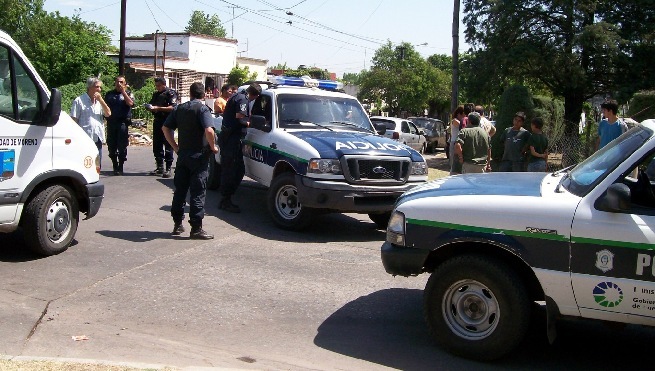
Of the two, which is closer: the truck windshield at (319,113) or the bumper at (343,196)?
the bumper at (343,196)

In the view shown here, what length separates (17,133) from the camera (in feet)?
23.5

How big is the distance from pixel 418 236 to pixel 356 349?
3.31 feet

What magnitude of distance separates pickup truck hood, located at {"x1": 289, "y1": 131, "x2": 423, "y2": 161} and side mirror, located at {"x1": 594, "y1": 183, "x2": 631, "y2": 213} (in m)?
4.88

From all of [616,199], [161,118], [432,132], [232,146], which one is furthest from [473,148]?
[432,132]

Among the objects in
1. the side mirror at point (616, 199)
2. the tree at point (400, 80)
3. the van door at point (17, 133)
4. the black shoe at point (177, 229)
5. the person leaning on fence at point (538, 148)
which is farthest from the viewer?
the tree at point (400, 80)

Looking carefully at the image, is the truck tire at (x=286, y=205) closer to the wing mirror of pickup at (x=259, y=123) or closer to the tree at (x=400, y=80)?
the wing mirror of pickup at (x=259, y=123)

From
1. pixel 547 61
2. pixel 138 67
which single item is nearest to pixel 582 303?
pixel 547 61

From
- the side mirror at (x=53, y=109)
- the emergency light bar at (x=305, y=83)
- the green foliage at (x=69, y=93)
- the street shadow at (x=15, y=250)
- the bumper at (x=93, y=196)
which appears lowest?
the street shadow at (x=15, y=250)

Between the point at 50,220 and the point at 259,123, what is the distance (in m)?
3.70

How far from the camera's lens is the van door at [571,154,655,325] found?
4.76 metres

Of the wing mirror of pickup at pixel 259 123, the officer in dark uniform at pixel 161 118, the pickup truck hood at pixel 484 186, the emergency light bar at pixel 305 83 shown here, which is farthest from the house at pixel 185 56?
the pickup truck hood at pixel 484 186

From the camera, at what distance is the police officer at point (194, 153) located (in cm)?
869

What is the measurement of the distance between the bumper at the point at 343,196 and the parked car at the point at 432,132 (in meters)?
23.6

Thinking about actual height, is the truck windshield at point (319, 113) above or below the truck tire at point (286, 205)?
above
